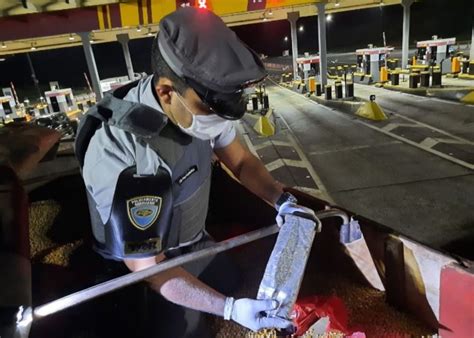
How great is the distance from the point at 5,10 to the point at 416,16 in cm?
2848

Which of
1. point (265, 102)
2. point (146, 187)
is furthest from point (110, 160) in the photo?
point (265, 102)

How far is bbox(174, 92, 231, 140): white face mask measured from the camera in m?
1.60

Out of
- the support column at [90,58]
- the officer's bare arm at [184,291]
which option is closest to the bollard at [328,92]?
the support column at [90,58]

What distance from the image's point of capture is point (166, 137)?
1.64 m

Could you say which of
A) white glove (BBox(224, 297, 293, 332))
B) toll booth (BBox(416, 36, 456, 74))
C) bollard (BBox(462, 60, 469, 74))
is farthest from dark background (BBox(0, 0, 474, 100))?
white glove (BBox(224, 297, 293, 332))

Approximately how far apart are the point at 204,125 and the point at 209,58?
1.12 ft

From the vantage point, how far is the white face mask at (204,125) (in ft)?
5.24

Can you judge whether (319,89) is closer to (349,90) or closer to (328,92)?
(328,92)

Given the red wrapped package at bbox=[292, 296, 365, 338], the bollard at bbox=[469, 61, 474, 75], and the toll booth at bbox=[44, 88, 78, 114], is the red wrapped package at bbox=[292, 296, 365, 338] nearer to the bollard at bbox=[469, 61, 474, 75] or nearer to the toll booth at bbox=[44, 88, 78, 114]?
the toll booth at bbox=[44, 88, 78, 114]

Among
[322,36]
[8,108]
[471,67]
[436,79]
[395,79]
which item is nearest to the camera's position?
[436,79]

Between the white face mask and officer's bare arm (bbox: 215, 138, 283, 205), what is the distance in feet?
1.87

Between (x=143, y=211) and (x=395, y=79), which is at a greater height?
(x=143, y=211)

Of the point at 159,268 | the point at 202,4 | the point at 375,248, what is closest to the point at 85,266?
the point at 159,268

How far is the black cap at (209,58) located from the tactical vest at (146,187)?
261mm
